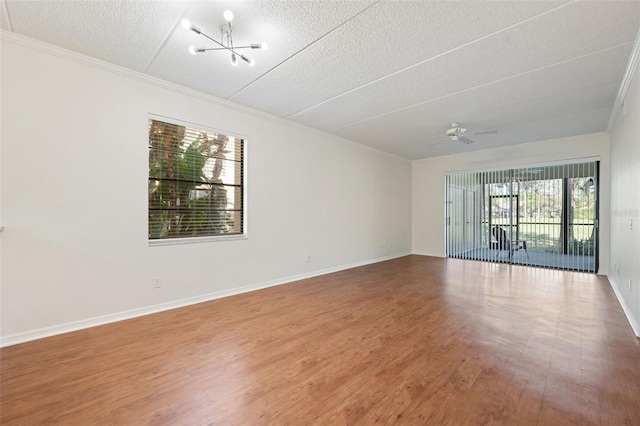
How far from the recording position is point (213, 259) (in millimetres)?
3916

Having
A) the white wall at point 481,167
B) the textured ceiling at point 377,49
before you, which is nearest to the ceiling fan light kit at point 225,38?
the textured ceiling at point 377,49

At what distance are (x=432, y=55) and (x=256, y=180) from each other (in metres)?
2.93

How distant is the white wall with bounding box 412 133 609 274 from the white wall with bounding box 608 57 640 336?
165cm

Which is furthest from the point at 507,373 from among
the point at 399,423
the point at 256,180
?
the point at 256,180

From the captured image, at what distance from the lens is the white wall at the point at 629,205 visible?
2787 mm

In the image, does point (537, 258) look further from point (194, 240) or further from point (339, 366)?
point (194, 240)

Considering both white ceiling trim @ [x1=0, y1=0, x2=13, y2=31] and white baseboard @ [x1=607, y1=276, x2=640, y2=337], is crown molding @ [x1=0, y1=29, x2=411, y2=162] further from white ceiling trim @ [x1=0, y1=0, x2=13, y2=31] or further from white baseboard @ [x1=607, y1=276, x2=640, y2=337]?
white baseboard @ [x1=607, y1=276, x2=640, y2=337]

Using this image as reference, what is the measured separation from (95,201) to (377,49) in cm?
342

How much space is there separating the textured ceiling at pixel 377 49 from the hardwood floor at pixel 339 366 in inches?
112

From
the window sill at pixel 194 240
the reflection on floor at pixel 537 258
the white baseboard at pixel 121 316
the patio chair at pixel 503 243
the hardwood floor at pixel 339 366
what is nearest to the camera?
the hardwood floor at pixel 339 366

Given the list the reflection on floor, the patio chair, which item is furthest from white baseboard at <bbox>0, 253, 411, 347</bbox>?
the patio chair

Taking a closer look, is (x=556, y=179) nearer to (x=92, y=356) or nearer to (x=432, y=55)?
(x=432, y=55)

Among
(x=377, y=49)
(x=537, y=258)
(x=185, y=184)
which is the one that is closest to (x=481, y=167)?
(x=537, y=258)

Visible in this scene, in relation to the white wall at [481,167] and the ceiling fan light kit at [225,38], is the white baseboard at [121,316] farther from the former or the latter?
the white wall at [481,167]
